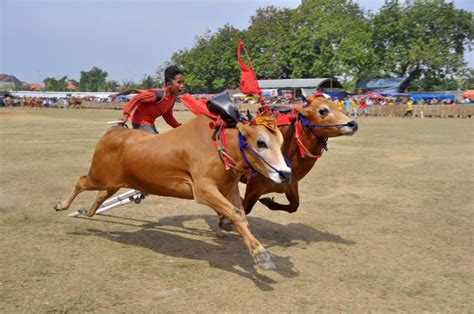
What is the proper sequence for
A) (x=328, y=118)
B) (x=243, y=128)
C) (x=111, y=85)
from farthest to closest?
(x=111, y=85) → (x=328, y=118) → (x=243, y=128)

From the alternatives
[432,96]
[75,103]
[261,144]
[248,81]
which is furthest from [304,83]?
[261,144]

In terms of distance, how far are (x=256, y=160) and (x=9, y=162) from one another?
1170cm

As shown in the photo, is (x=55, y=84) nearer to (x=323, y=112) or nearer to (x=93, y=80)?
(x=93, y=80)

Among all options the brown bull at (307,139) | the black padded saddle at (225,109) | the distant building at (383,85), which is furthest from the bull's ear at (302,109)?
the distant building at (383,85)

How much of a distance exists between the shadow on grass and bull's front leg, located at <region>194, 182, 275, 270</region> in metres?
0.52

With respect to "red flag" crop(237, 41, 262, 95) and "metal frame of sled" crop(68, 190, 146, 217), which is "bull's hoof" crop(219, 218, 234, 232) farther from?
"red flag" crop(237, 41, 262, 95)

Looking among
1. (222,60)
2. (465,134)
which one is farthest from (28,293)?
(222,60)

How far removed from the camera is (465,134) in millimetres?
26766

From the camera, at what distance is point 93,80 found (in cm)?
14125

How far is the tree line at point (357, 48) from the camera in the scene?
66750 mm

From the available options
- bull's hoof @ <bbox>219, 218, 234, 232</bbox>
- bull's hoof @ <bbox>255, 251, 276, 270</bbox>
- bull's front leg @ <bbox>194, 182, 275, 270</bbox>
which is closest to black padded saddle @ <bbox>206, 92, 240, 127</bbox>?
bull's front leg @ <bbox>194, 182, 275, 270</bbox>

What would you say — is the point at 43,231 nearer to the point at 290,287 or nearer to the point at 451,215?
the point at 290,287

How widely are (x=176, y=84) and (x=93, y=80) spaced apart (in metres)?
142

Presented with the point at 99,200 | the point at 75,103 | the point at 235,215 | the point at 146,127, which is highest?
the point at 146,127
